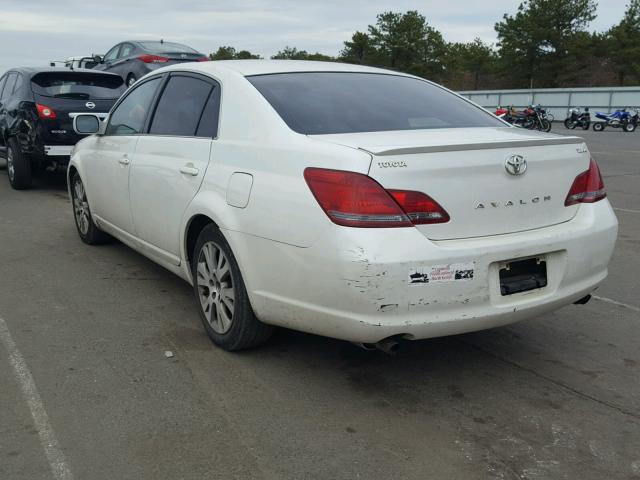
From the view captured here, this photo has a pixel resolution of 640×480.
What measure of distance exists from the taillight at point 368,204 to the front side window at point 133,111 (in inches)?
92.3

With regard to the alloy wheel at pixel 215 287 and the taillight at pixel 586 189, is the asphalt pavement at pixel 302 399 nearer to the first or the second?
the alloy wheel at pixel 215 287

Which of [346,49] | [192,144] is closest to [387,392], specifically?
[192,144]

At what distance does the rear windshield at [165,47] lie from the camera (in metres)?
15.1

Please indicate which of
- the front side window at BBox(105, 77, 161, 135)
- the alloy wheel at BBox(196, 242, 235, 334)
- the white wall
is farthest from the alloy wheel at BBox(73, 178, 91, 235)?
the white wall

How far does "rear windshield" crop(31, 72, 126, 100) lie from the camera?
9.59 metres

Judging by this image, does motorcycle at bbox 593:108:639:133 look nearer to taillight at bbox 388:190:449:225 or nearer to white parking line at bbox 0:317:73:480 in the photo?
taillight at bbox 388:190:449:225

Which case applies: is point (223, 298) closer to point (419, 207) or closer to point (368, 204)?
point (368, 204)

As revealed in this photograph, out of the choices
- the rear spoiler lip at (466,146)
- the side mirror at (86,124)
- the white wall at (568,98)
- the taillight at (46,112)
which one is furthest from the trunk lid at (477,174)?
the white wall at (568,98)

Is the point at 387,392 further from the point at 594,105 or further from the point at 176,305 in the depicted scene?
the point at 594,105

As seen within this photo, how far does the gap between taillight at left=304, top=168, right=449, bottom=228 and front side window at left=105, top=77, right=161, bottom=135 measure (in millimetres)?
2345

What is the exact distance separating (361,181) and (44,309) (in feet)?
8.77

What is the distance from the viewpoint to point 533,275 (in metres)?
3.22

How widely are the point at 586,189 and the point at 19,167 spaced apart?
27.7 ft

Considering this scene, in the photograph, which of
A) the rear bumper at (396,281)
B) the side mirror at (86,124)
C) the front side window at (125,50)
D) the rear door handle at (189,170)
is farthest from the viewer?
the front side window at (125,50)
